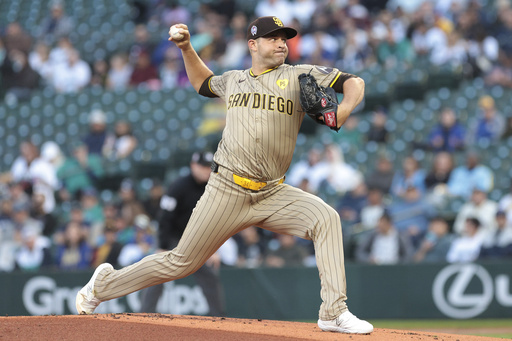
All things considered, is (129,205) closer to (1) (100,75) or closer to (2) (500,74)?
(1) (100,75)

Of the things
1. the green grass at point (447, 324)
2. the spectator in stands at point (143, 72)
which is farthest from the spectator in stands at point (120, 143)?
the green grass at point (447, 324)

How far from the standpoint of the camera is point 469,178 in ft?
33.6

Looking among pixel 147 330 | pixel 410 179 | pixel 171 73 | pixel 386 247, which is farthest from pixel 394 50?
pixel 147 330

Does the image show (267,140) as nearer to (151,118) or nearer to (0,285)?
(0,285)

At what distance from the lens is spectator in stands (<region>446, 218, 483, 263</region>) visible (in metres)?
9.34

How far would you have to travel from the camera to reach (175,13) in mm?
15352

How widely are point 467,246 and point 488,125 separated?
2.28 metres

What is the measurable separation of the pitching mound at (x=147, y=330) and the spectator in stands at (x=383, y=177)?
5.70 m

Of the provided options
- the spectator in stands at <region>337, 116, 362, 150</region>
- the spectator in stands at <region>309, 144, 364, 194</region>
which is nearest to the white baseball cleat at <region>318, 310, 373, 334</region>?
the spectator in stands at <region>309, 144, 364, 194</region>

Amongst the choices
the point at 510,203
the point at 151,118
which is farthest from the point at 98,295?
the point at 151,118

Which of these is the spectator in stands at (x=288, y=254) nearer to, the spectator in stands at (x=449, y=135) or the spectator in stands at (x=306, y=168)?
the spectator in stands at (x=306, y=168)

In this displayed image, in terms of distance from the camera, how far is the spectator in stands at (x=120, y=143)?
12.8 meters

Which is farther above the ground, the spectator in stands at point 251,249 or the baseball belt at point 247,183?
the baseball belt at point 247,183

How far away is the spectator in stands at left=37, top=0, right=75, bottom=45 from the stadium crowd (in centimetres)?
5
